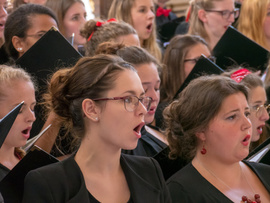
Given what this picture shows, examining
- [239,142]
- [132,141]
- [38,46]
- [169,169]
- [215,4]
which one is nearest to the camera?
[132,141]

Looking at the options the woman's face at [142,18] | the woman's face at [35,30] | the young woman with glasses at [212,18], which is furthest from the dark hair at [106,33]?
the young woman with glasses at [212,18]

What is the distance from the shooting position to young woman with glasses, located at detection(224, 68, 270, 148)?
3.44 meters

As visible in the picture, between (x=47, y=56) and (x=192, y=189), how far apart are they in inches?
43.4

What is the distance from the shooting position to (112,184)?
7.43 ft

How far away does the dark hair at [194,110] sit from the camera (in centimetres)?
272

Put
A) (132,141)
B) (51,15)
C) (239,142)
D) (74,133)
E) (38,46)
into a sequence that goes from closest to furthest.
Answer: (132,141) < (74,133) < (239,142) < (38,46) < (51,15)

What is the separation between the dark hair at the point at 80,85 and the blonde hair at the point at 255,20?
2587mm

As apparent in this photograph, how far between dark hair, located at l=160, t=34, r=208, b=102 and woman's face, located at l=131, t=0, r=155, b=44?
468mm

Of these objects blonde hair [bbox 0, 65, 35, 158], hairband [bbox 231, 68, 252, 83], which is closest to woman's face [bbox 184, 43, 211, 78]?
hairband [bbox 231, 68, 252, 83]

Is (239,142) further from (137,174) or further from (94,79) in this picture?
(94,79)

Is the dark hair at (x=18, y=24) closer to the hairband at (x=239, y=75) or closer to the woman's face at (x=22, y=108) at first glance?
the woman's face at (x=22, y=108)

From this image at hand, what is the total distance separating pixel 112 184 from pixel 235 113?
0.75 m

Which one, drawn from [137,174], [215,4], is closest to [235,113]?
[137,174]

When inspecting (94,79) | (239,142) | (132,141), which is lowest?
(239,142)
